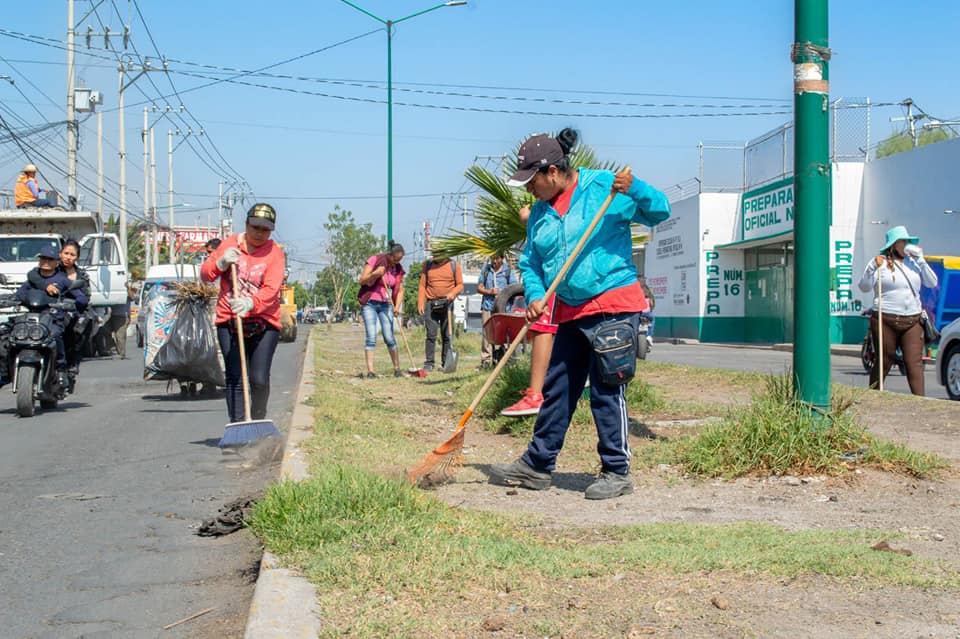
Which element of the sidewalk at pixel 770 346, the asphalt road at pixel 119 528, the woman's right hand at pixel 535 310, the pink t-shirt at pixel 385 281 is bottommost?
the sidewalk at pixel 770 346

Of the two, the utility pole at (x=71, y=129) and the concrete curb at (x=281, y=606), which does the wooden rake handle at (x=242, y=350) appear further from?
the utility pole at (x=71, y=129)

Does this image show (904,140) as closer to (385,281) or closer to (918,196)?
(918,196)

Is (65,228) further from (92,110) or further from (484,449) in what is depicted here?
(484,449)

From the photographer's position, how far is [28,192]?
22.1m

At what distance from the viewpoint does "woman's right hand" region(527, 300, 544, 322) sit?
5.41 meters

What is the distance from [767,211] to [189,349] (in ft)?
76.5

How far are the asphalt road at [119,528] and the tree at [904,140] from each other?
74.0 feet

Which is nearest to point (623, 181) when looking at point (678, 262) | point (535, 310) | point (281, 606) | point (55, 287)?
point (535, 310)

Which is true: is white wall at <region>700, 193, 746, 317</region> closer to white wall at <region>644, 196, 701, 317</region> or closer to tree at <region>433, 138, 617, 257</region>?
white wall at <region>644, 196, 701, 317</region>

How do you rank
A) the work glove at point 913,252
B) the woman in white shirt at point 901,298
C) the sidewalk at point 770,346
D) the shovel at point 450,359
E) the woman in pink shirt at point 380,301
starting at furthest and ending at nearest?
1. the sidewalk at point 770,346
2. the shovel at point 450,359
3. the woman in pink shirt at point 380,301
4. the work glove at point 913,252
5. the woman in white shirt at point 901,298

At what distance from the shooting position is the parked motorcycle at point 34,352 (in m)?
10.1

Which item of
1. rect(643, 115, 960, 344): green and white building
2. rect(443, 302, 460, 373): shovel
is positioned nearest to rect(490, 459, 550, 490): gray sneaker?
rect(443, 302, 460, 373): shovel

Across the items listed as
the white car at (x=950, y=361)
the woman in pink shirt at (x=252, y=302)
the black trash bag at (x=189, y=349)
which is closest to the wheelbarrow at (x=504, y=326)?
the woman in pink shirt at (x=252, y=302)

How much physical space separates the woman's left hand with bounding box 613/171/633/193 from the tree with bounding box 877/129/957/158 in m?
23.5
